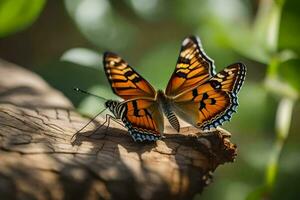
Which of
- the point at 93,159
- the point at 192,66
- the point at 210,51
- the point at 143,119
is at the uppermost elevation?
the point at 210,51

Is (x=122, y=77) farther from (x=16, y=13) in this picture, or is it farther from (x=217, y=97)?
(x=16, y=13)

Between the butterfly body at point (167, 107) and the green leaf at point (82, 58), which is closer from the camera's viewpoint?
the butterfly body at point (167, 107)

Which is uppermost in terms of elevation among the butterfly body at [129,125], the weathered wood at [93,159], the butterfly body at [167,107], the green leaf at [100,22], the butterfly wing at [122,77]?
the green leaf at [100,22]

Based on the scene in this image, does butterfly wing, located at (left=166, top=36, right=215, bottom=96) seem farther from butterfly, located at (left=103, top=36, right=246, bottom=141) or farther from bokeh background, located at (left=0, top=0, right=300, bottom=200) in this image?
bokeh background, located at (left=0, top=0, right=300, bottom=200)

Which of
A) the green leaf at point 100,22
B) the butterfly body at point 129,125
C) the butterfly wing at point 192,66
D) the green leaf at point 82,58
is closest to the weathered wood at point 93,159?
the butterfly body at point 129,125

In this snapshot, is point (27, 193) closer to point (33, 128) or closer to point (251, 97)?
point (33, 128)

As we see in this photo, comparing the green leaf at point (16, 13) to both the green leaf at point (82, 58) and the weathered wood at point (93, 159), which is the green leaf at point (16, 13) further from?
the weathered wood at point (93, 159)

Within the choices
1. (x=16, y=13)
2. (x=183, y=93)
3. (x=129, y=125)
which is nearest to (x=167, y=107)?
(x=183, y=93)

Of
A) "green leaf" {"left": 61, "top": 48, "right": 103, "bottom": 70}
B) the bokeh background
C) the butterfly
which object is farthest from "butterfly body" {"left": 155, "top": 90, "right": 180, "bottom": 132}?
"green leaf" {"left": 61, "top": 48, "right": 103, "bottom": 70}

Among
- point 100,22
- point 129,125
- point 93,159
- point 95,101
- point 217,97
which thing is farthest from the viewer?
point 100,22
